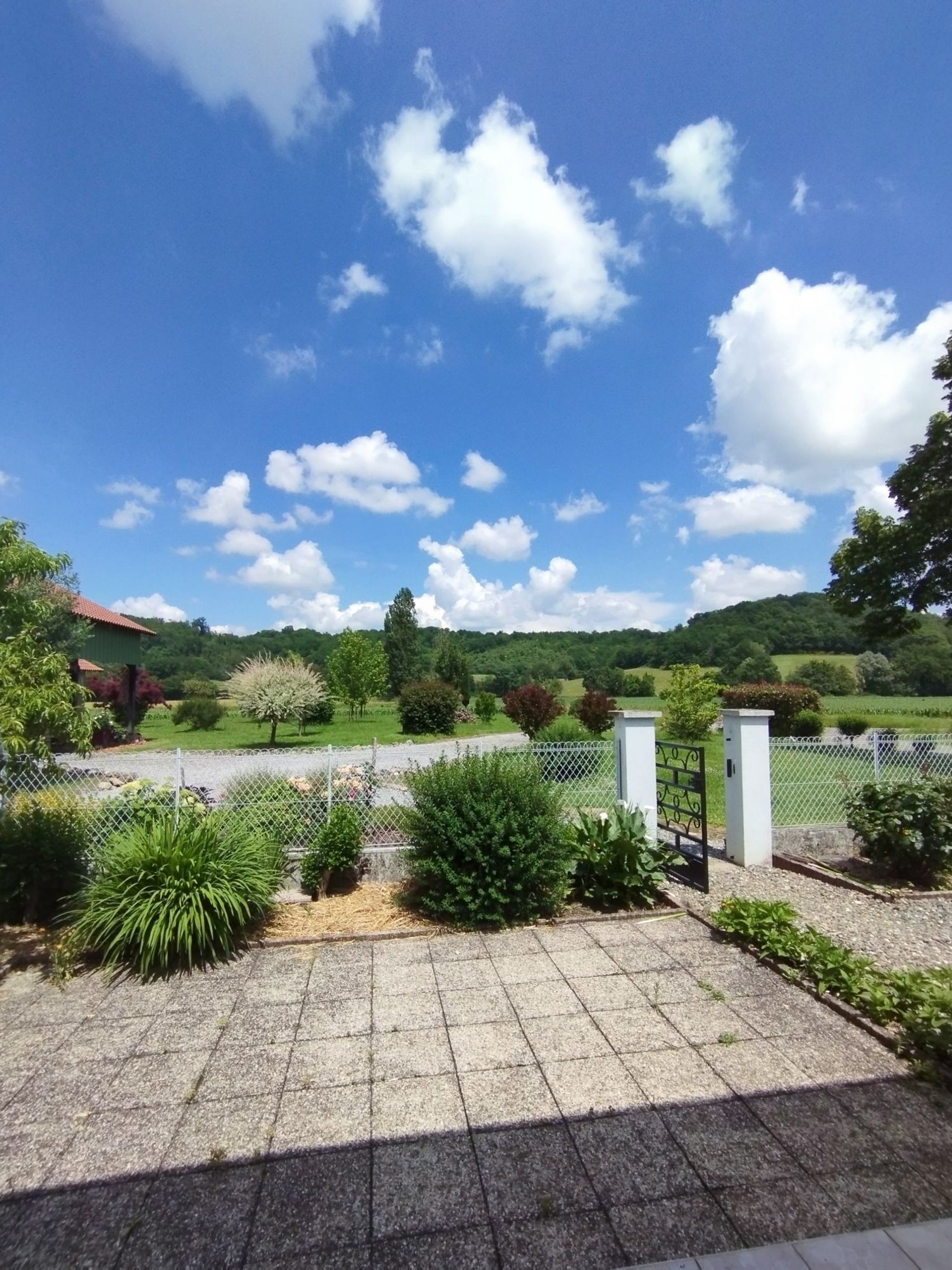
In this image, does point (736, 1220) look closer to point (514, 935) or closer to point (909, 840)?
point (514, 935)

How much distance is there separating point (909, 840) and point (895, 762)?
2.64 m

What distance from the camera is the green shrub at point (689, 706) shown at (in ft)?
58.8

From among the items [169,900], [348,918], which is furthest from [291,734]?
[169,900]

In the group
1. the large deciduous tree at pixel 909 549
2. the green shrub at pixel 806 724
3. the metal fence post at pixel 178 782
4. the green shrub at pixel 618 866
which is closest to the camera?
the green shrub at pixel 618 866

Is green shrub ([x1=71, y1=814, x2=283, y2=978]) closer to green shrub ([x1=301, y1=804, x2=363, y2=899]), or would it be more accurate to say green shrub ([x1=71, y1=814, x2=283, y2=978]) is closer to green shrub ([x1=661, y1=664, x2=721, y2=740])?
green shrub ([x1=301, y1=804, x2=363, y2=899])

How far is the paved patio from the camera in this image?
1.88 meters

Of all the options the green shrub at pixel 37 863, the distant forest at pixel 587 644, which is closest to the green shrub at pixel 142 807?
the green shrub at pixel 37 863

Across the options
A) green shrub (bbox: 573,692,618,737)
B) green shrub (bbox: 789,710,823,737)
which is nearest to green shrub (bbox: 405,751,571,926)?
green shrub (bbox: 573,692,618,737)

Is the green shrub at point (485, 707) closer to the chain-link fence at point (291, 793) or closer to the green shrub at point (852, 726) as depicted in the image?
the green shrub at point (852, 726)

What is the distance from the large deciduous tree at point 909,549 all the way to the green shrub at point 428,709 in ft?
45.3

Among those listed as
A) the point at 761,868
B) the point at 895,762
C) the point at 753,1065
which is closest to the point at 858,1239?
the point at 753,1065

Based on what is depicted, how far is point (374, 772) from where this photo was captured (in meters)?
7.07

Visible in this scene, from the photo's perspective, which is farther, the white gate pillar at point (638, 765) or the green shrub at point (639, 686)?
the green shrub at point (639, 686)

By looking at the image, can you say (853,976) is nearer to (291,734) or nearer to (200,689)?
(291,734)
